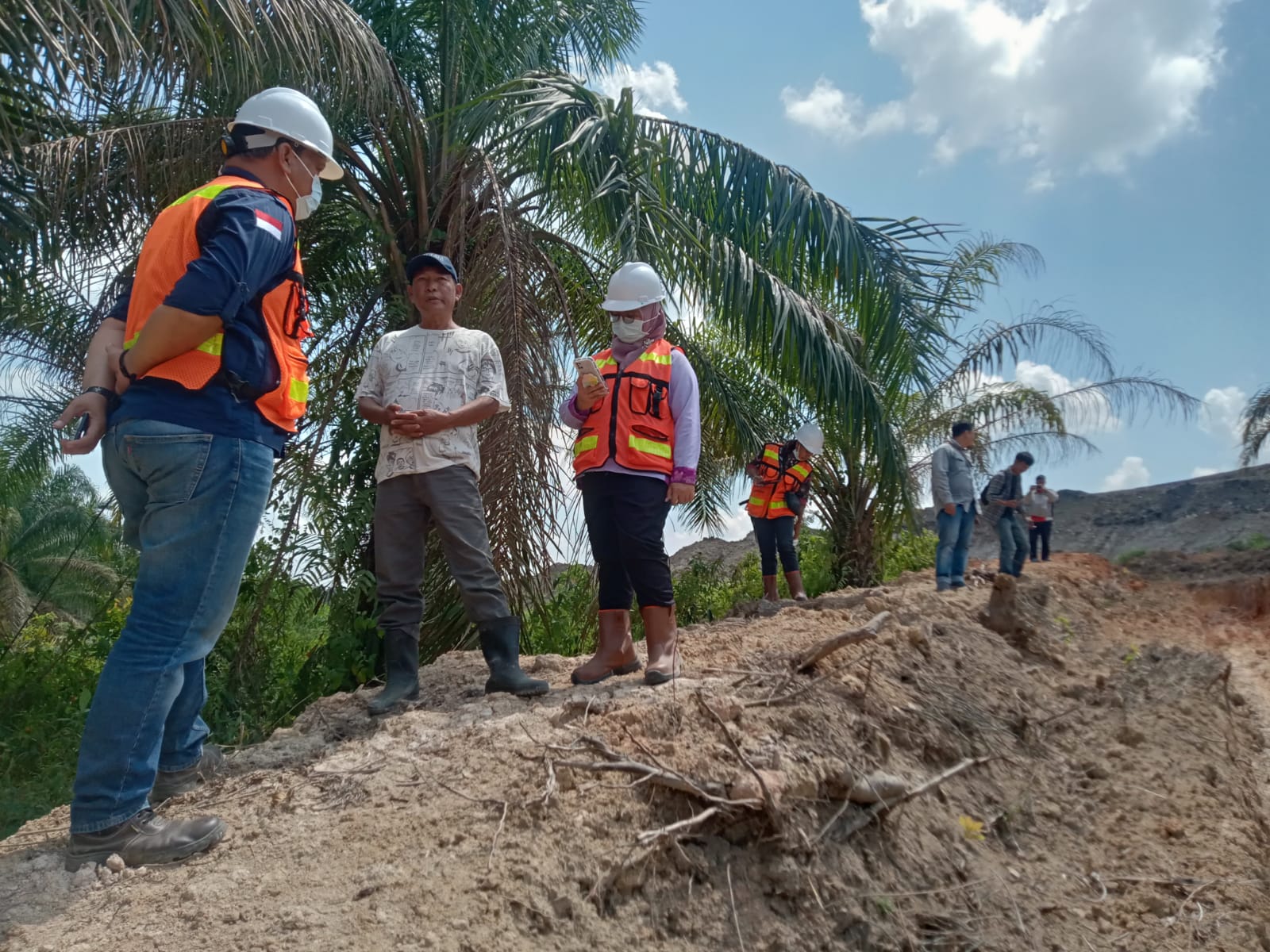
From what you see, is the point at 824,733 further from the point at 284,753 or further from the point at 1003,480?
the point at 1003,480

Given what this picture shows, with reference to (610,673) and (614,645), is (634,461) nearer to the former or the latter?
(614,645)

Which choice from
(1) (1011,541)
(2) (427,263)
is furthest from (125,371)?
(1) (1011,541)

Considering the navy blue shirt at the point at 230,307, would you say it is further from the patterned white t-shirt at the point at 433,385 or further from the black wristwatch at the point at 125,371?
the patterned white t-shirt at the point at 433,385

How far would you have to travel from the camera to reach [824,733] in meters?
2.69

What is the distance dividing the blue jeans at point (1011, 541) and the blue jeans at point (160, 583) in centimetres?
847

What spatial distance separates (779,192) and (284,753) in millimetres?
4137

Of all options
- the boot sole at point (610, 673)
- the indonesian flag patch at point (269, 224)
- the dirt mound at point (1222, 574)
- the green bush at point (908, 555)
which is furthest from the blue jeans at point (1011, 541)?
the indonesian flag patch at point (269, 224)

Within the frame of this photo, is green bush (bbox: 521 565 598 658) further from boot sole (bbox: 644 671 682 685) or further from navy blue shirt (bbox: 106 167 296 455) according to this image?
navy blue shirt (bbox: 106 167 296 455)

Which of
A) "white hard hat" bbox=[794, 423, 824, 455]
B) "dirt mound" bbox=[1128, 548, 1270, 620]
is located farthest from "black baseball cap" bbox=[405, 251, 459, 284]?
"dirt mound" bbox=[1128, 548, 1270, 620]

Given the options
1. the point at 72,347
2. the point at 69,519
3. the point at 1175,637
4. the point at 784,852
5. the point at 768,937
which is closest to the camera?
the point at 768,937

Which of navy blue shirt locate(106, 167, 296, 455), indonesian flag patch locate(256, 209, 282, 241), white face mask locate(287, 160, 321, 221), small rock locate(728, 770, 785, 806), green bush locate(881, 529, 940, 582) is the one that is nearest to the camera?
small rock locate(728, 770, 785, 806)

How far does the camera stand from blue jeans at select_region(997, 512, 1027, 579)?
9633 mm

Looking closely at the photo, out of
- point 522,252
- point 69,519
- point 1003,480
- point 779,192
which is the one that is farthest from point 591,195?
point 69,519

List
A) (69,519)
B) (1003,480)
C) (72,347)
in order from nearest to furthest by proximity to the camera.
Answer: (72,347) → (1003,480) → (69,519)
